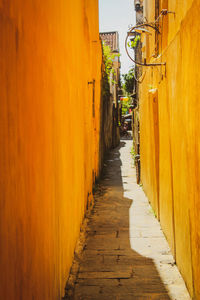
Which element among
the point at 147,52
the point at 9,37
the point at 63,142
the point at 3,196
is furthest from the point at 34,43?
the point at 147,52

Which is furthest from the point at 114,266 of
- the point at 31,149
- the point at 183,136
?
the point at 31,149

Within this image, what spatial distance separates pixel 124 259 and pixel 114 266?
30cm

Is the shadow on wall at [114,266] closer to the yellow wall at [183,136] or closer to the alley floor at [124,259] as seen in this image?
the alley floor at [124,259]

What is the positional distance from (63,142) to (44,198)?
4.09ft

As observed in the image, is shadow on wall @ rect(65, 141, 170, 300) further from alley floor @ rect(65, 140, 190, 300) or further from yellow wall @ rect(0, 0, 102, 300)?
yellow wall @ rect(0, 0, 102, 300)

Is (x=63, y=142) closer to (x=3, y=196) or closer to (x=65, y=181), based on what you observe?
(x=65, y=181)

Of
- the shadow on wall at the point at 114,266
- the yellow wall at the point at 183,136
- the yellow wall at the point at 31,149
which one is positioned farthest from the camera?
the shadow on wall at the point at 114,266

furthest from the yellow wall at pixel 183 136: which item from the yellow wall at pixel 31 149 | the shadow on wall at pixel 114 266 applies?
the yellow wall at pixel 31 149

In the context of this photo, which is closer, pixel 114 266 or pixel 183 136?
pixel 183 136

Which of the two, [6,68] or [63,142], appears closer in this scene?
[6,68]

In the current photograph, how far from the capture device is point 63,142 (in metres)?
3.70

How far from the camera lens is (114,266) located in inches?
181

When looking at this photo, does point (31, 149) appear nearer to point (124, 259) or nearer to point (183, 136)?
point (183, 136)

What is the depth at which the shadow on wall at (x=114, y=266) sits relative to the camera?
12.7 feet
